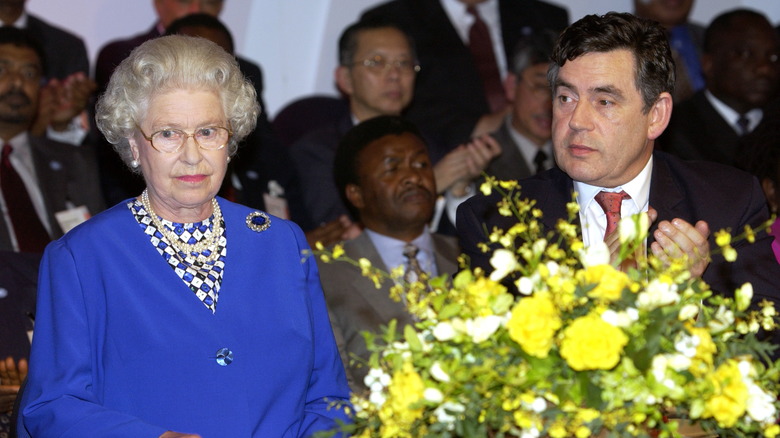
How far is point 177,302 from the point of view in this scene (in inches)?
103

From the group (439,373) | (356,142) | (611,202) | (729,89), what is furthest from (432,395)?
(729,89)

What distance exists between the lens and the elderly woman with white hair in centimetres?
249

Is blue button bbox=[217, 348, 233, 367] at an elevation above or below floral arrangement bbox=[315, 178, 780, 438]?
below

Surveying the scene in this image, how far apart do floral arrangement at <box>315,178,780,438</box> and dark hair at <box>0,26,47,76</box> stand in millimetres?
3913

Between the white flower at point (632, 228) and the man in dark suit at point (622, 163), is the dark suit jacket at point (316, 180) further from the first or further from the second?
the white flower at point (632, 228)

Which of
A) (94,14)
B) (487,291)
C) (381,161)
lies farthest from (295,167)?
→ (487,291)

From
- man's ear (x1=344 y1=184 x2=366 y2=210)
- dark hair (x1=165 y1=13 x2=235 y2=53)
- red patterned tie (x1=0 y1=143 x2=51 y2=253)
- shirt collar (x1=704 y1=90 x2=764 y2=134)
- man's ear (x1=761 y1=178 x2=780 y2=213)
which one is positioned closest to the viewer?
man's ear (x1=761 y1=178 x2=780 y2=213)

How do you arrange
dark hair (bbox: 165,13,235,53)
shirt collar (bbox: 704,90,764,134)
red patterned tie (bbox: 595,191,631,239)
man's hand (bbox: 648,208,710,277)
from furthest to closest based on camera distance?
shirt collar (bbox: 704,90,764,134) < dark hair (bbox: 165,13,235,53) < red patterned tie (bbox: 595,191,631,239) < man's hand (bbox: 648,208,710,277)

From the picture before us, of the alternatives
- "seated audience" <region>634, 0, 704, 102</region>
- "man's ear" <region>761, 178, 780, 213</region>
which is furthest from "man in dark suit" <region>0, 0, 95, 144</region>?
"seated audience" <region>634, 0, 704, 102</region>

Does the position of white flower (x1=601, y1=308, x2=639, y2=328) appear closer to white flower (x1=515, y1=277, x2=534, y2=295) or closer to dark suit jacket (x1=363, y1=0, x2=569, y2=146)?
white flower (x1=515, y1=277, x2=534, y2=295)

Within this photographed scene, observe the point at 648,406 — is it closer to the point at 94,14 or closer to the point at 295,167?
the point at 295,167

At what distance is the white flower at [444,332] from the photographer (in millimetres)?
1883

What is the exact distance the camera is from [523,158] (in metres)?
5.50

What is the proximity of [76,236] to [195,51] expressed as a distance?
55cm
